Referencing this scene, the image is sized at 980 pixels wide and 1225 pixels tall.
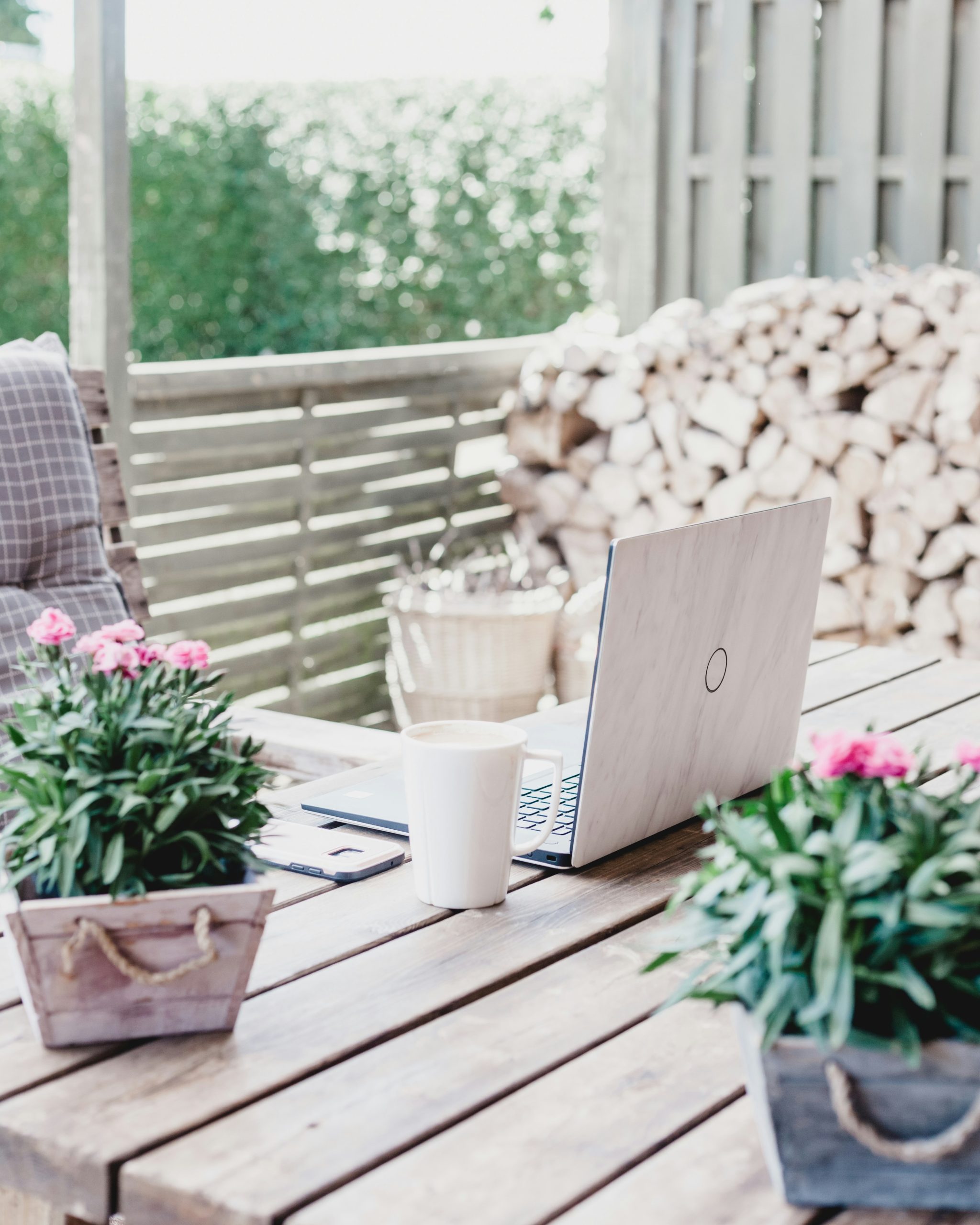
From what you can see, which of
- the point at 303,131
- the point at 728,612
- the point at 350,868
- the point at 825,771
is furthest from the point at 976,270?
the point at 303,131

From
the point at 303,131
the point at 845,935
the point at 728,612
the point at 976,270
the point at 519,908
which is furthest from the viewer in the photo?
the point at 303,131

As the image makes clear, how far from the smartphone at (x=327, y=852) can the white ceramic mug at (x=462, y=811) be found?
0.07 meters

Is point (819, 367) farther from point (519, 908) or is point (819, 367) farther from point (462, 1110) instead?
point (462, 1110)

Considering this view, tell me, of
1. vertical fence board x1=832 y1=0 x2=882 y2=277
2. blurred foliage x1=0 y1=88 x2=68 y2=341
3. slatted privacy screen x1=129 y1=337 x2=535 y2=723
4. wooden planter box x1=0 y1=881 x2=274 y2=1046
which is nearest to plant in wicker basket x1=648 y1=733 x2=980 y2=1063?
wooden planter box x1=0 y1=881 x2=274 y2=1046

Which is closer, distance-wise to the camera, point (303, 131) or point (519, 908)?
point (519, 908)

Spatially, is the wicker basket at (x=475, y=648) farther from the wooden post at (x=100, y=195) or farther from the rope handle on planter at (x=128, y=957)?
the rope handle on planter at (x=128, y=957)

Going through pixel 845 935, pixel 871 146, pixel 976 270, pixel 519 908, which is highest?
pixel 871 146

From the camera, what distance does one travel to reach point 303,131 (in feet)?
21.0

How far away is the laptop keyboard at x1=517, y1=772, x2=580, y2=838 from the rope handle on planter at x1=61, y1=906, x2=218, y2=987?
37cm

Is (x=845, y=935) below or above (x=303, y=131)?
below

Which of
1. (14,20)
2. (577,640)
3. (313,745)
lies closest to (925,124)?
(577,640)

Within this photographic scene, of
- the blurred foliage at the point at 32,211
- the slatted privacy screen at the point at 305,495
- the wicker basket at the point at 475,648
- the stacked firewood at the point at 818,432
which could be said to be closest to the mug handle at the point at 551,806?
the stacked firewood at the point at 818,432

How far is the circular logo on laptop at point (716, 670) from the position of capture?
116 cm

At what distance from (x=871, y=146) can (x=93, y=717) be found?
3133 millimetres
